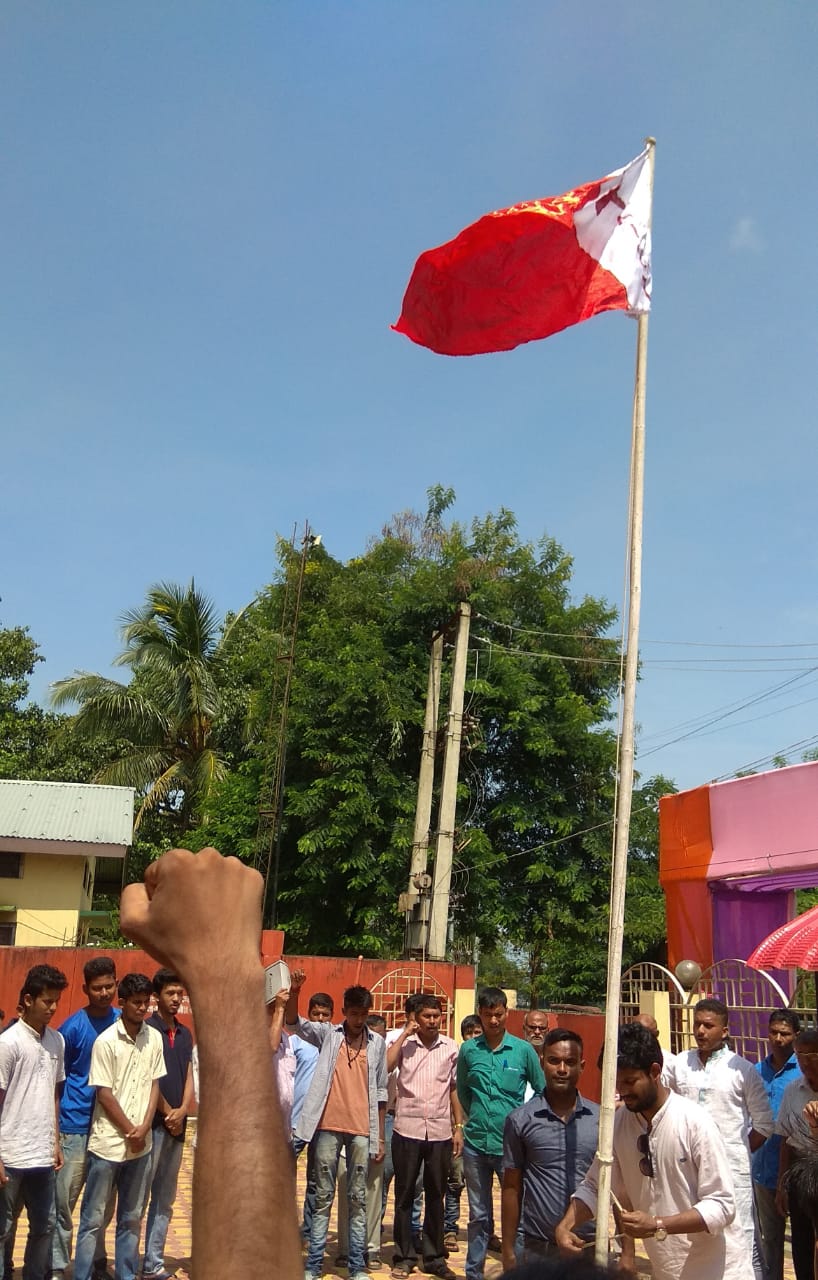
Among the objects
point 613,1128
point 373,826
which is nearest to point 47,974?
point 613,1128

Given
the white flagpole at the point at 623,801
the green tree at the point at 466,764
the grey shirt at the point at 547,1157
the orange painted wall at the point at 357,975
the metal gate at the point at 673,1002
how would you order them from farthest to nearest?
the green tree at the point at 466,764 < the orange painted wall at the point at 357,975 < the metal gate at the point at 673,1002 < the grey shirt at the point at 547,1157 < the white flagpole at the point at 623,801

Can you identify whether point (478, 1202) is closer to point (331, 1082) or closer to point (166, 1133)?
point (331, 1082)

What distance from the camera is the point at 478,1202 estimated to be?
22.9 feet

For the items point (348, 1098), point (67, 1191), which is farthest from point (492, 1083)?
point (67, 1191)

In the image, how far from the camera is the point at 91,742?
2630 cm

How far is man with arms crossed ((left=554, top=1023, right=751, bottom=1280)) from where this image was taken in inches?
156

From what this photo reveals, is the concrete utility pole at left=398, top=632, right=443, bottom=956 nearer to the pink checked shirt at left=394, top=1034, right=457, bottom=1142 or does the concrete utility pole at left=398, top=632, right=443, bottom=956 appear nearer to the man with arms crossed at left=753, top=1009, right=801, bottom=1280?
the pink checked shirt at left=394, top=1034, right=457, bottom=1142

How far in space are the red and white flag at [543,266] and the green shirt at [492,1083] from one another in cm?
447

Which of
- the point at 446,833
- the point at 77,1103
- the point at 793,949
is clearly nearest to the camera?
the point at 77,1103

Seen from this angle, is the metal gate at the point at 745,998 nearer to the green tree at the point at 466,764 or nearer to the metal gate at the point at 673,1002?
the metal gate at the point at 673,1002

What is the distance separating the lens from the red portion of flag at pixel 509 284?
6.50 metres

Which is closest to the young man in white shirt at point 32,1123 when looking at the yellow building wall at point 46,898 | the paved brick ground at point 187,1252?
the paved brick ground at point 187,1252

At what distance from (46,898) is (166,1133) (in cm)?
1172

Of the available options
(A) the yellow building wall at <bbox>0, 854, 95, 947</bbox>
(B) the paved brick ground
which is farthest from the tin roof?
(B) the paved brick ground
